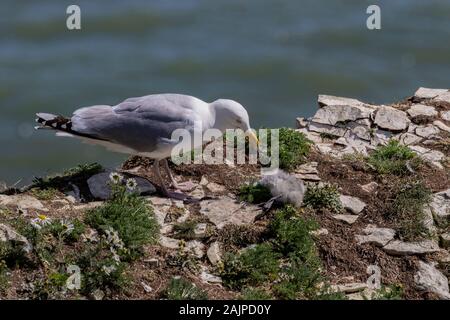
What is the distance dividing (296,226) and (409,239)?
99 centimetres

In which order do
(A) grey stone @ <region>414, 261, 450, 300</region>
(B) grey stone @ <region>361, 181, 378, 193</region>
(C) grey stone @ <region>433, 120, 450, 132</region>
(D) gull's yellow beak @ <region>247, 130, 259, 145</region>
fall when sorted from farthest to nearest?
(C) grey stone @ <region>433, 120, 450, 132</region> < (B) grey stone @ <region>361, 181, 378, 193</region> < (D) gull's yellow beak @ <region>247, 130, 259, 145</region> < (A) grey stone @ <region>414, 261, 450, 300</region>

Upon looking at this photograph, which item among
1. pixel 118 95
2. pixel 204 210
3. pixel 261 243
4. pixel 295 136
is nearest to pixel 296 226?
pixel 261 243

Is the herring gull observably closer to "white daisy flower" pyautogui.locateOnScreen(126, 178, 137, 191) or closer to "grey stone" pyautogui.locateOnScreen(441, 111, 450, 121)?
"white daisy flower" pyautogui.locateOnScreen(126, 178, 137, 191)

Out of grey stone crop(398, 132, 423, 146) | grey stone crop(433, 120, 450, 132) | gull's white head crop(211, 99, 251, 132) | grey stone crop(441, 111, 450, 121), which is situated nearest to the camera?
gull's white head crop(211, 99, 251, 132)

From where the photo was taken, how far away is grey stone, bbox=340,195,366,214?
7734 millimetres

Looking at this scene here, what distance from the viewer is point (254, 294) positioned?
6359 millimetres

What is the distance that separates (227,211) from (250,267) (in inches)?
38.4

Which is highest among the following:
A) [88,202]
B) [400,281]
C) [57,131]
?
[57,131]

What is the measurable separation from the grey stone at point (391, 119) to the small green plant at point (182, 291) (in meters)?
3.96

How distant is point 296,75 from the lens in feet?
48.3

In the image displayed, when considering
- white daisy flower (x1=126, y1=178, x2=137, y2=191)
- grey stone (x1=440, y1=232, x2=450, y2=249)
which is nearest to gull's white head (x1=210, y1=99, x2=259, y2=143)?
white daisy flower (x1=126, y1=178, x2=137, y2=191)

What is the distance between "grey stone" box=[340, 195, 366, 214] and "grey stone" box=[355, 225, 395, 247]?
0.28m

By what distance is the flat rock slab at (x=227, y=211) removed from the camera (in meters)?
7.44

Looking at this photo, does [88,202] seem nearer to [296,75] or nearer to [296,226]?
[296,226]
